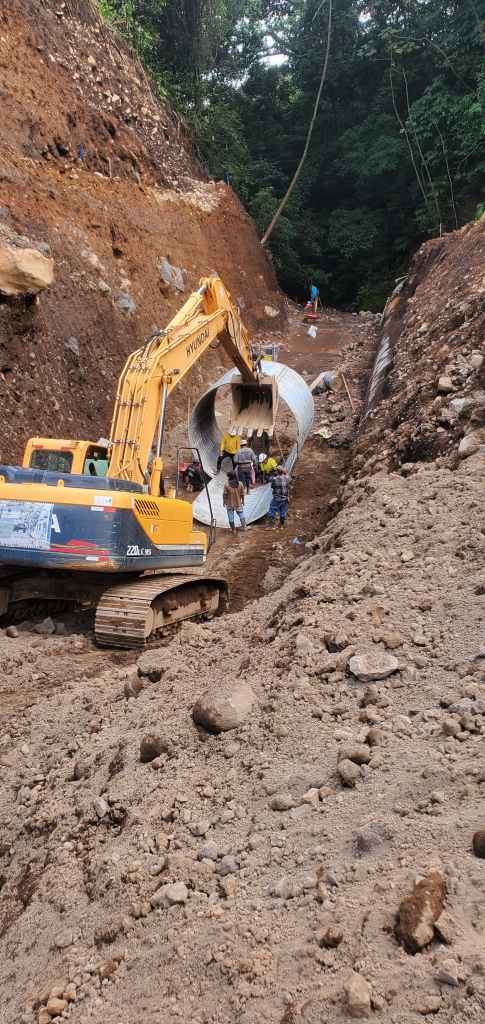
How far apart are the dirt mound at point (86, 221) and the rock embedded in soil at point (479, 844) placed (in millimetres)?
9418

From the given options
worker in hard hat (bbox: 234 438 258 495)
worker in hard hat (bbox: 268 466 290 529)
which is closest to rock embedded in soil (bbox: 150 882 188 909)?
worker in hard hat (bbox: 268 466 290 529)

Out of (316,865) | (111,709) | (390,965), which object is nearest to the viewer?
(390,965)

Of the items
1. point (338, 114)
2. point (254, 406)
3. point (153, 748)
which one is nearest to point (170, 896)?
point (153, 748)

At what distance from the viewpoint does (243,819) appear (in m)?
3.51

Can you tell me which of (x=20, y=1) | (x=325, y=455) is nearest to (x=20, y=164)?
(x=20, y=1)

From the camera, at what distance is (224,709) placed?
14.3 feet

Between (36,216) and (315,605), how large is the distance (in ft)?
39.0

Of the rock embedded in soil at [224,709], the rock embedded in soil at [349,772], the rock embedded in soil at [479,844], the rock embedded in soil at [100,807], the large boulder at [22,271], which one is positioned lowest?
the rock embedded in soil at [100,807]

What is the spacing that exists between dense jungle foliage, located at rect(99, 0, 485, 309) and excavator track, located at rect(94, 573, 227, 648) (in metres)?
20.2

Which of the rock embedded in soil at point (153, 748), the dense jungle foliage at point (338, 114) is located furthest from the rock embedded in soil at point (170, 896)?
the dense jungle foliage at point (338, 114)

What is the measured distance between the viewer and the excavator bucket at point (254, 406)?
13578 mm

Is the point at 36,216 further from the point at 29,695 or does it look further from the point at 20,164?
the point at 29,695

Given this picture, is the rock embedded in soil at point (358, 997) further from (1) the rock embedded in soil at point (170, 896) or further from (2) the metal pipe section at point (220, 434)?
(2) the metal pipe section at point (220, 434)

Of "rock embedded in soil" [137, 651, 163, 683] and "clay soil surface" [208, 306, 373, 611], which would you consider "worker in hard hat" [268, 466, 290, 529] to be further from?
"rock embedded in soil" [137, 651, 163, 683]
